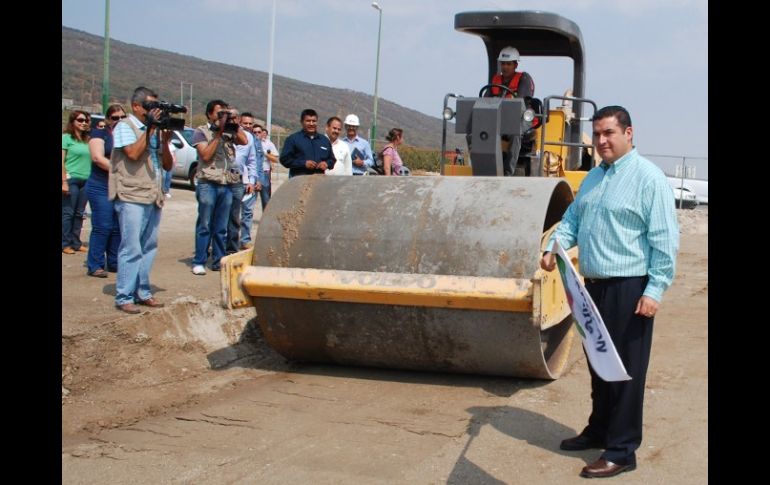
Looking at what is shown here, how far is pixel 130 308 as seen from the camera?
7.12 metres

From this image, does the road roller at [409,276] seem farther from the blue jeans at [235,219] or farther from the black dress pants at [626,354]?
the blue jeans at [235,219]

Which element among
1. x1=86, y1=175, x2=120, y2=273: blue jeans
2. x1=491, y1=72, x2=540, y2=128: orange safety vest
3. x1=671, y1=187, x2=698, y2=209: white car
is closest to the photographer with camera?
x1=86, y1=175, x2=120, y2=273: blue jeans

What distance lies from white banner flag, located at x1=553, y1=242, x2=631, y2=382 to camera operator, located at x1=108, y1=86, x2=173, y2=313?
3.94 m

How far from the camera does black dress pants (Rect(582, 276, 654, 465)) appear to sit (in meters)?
4.48

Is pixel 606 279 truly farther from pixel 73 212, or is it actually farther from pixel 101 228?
pixel 73 212

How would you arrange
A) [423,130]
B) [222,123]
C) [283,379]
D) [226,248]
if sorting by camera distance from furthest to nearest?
[423,130] → [226,248] → [222,123] → [283,379]

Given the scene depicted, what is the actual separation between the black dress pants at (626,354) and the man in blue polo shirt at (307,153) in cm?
464

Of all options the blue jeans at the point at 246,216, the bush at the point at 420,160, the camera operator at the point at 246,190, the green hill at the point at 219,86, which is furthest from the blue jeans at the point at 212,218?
the green hill at the point at 219,86

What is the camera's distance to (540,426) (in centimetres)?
515

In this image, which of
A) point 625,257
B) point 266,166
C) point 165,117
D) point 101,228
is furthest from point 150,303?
point 266,166

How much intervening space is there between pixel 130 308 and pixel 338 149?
12.3 ft
